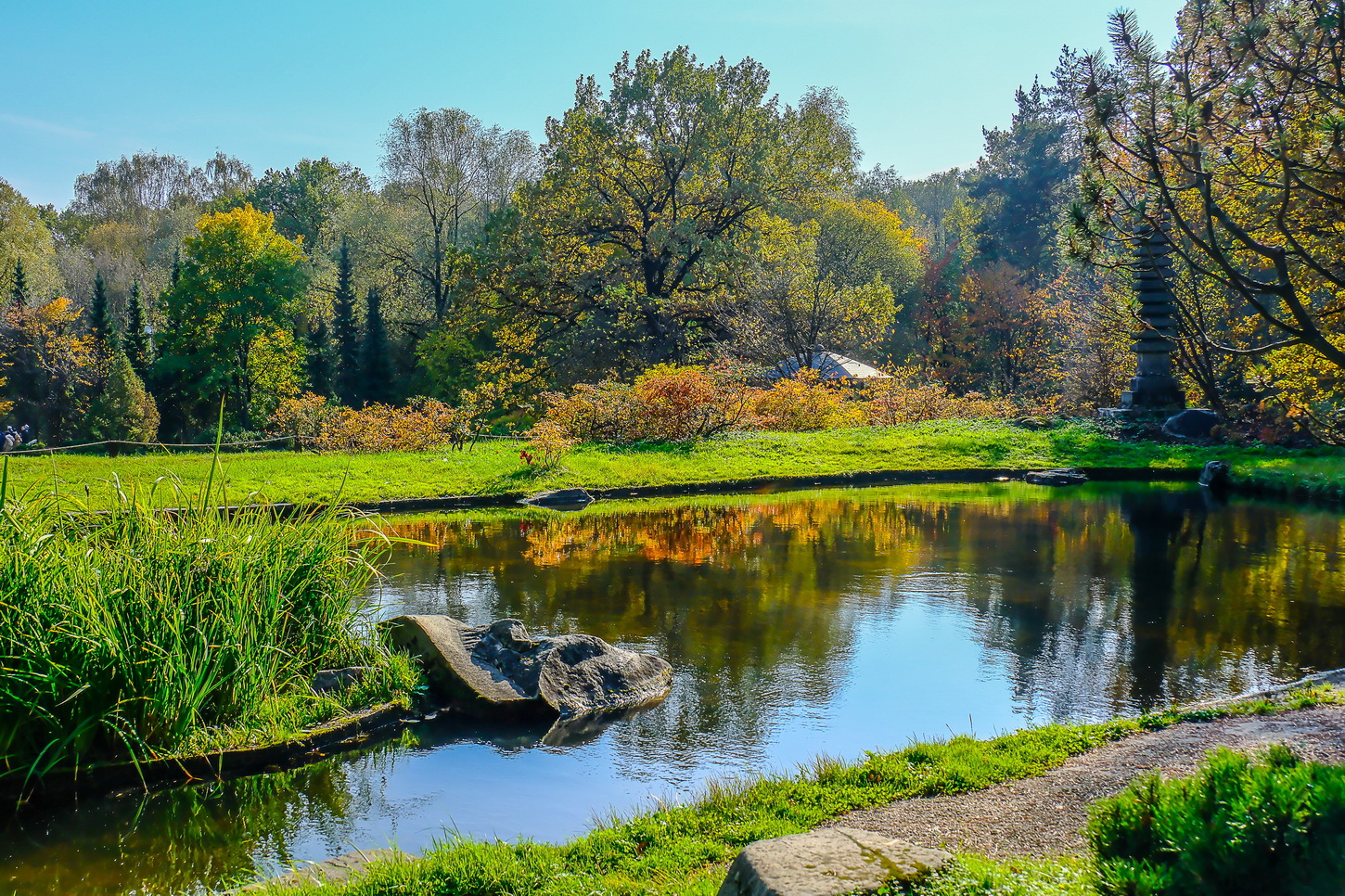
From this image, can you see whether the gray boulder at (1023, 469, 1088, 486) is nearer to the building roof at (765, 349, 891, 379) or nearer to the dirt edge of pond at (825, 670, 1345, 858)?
the building roof at (765, 349, 891, 379)

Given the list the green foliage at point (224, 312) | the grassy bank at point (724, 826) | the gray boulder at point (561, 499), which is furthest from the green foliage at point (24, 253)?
the grassy bank at point (724, 826)

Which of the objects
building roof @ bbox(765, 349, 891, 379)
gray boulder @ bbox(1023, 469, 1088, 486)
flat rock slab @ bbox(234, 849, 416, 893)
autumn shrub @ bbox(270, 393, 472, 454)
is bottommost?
flat rock slab @ bbox(234, 849, 416, 893)

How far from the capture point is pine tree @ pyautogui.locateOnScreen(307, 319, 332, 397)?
4903 centimetres

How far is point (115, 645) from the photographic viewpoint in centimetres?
573

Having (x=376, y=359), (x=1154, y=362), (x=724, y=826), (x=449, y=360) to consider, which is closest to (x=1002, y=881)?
(x=724, y=826)

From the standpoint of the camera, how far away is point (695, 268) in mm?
31156

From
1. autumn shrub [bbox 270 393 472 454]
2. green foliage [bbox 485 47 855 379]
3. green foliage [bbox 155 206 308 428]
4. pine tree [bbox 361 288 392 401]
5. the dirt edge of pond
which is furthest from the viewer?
green foliage [bbox 155 206 308 428]

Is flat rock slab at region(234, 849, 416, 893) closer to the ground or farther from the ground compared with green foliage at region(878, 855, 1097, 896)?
closer to the ground

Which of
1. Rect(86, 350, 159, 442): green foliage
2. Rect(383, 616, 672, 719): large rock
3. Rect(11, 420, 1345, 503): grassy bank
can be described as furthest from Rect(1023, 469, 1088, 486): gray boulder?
Rect(86, 350, 159, 442): green foliage

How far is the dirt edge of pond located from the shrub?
0.75 metres

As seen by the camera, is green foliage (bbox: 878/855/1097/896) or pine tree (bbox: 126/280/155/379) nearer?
green foliage (bbox: 878/855/1097/896)

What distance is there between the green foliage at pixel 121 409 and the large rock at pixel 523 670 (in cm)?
3748

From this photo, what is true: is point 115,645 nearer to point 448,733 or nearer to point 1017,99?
point 448,733

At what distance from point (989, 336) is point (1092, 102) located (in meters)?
40.9
